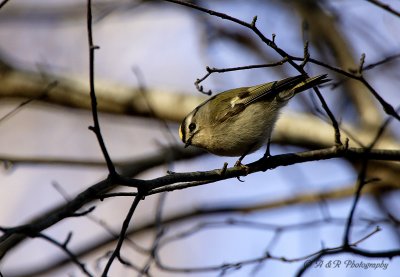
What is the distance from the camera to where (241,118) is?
3.45 meters

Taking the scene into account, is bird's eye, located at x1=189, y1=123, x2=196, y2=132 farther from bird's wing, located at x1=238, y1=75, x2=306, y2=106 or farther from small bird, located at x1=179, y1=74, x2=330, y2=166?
bird's wing, located at x1=238, y1=75, x2=306, y2=106

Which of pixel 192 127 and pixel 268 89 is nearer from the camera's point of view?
pixel 268 89

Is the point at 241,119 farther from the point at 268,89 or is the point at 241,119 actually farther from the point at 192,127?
the point at 192,127

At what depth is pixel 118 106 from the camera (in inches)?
201

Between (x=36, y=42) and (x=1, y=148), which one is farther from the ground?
(x=36, y=42)

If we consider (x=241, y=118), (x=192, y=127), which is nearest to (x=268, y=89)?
(x=241, y=118)

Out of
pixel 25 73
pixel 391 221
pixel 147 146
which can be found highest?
pixel 147 146

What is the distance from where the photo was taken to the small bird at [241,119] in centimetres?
333

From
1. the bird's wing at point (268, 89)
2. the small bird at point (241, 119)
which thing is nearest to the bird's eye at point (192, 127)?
the small bird at point (241, 119)

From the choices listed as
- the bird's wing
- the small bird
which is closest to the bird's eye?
the small bird

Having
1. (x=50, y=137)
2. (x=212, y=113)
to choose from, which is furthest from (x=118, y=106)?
(x=50, y=137)

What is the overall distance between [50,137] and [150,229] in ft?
16.2

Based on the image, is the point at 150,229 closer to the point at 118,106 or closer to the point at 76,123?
the point at 118,106

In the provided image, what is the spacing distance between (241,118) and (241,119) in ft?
0.04
